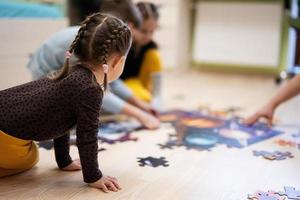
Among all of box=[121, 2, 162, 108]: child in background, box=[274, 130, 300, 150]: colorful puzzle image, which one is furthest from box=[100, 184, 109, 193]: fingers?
box=[121, 2, 162, 108]: child in background

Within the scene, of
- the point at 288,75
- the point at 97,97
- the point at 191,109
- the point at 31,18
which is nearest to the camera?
the point at 97,97

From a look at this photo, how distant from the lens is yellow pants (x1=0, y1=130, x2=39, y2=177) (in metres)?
1.11

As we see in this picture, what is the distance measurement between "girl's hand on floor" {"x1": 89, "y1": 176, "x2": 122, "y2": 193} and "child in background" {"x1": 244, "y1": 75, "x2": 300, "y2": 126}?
0.88m

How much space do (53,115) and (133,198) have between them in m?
0.31

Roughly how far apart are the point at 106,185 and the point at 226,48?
2675 mm

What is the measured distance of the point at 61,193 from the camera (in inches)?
43.0

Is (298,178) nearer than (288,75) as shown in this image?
Yes

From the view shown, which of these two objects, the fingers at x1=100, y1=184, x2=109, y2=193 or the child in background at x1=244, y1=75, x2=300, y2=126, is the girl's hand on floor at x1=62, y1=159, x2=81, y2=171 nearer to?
the fingers at x1=100, y1=184, x2=109, y2=193

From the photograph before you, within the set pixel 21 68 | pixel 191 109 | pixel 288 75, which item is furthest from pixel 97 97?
pixel 288 75

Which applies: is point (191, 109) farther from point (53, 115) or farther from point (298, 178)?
point (53, 115)

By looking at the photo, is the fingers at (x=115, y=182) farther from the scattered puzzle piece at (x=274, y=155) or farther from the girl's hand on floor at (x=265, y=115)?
the girl's hand on floor at (x=265, y=115)

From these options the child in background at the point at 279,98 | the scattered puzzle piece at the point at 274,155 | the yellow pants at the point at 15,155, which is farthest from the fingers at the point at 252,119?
the yellow pants at the point at 15,155

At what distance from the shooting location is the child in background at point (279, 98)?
1643 mm

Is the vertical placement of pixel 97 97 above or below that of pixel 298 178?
above
